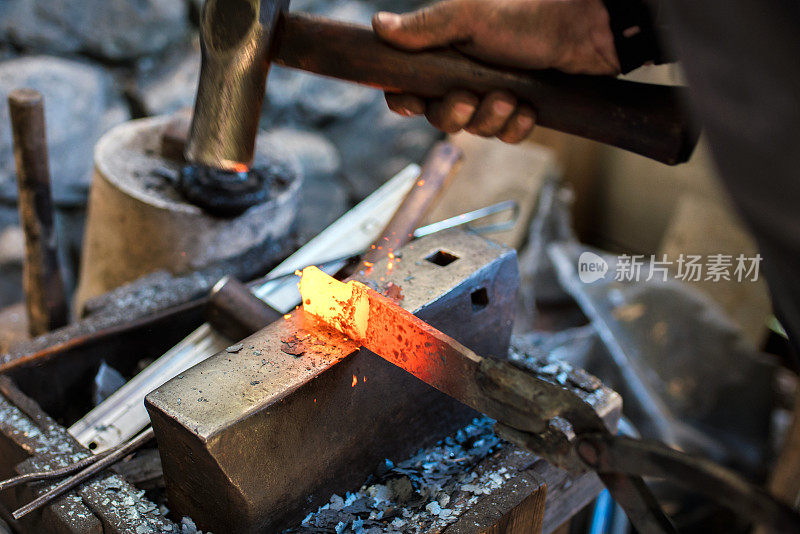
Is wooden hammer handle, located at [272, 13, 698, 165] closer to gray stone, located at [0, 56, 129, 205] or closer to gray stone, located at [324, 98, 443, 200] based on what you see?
gray stone, located at [0, 56, 129, 205]

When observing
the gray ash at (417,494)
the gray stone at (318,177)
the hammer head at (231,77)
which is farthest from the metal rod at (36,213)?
the gray stone at (318,177)

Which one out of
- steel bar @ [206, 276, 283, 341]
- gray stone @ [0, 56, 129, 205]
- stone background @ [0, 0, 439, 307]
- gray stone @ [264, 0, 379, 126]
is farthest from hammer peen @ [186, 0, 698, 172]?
gray stone @ [264, 0, 379, 126]

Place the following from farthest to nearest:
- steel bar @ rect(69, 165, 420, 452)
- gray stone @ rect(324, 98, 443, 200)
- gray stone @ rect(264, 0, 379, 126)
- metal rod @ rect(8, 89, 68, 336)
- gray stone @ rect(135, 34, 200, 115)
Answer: gray stone @ rect(324, 98, 443, 200)
gray stone @ rect(264, 0, 379, 126)
gray stone @ rect(135, 34, 200, 115)
metal rod @ rect(8, 89, 68, 336)
steel bar @ rect(69, 165, 420, 452)

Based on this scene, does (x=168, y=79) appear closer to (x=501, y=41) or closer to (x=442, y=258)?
(x=501, y=41)

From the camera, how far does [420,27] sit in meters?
1.23

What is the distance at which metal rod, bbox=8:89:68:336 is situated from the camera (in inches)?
67.6

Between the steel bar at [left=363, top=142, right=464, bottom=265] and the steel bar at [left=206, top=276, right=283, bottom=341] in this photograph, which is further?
the steel bar at [left=363, top=142, right=464, bottom=265]

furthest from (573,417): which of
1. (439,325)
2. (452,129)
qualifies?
(452,129)

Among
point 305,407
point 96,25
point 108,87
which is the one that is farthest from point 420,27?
point 108,87

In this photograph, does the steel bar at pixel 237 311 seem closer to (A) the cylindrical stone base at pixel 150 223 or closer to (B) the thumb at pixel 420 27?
(B) the thumb at pixel 420 27

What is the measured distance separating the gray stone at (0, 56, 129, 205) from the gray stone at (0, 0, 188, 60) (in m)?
0.08

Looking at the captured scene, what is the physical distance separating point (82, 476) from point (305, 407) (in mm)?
416

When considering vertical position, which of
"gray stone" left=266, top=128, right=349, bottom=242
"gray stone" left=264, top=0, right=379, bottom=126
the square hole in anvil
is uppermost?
the square hole in anvil

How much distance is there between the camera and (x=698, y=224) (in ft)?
10.5
